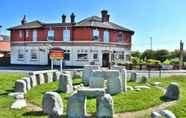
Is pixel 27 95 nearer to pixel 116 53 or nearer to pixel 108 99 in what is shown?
pixel 108 99

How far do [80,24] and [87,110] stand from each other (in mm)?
39619

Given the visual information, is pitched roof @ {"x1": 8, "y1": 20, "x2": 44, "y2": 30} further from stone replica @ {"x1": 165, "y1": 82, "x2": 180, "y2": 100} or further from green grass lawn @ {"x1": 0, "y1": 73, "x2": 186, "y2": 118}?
stone replica @ {"x1": 165, "y1": 82, "x2": 180, "y2": 100}

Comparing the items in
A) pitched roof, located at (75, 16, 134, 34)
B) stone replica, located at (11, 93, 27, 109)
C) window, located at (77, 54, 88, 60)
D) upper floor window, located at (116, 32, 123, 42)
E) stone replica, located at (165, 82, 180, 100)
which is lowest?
stone replica, located at (11, 93, 27, 109)

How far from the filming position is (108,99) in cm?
1208

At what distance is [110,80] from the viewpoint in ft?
58.5

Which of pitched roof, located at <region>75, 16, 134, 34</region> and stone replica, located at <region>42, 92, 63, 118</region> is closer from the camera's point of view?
stone replica, located at <region>42, 92, 63, 118</region>

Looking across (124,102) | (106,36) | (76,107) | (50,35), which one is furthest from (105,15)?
(76,107)

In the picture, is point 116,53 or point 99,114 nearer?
point 99,114

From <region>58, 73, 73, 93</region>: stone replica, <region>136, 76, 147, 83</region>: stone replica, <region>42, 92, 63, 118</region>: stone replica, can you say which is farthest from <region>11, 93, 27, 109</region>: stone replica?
<region>136, 76, 147, 83</region>: stone replica

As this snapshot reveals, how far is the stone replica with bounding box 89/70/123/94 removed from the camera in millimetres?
17625

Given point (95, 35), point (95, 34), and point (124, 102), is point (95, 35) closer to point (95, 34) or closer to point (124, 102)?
point (95, 34)

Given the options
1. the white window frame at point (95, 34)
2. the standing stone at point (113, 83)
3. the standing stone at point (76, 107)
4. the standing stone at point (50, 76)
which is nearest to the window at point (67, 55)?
the white window frame at point (95, 34)

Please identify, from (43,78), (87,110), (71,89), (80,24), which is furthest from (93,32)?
(87,110)

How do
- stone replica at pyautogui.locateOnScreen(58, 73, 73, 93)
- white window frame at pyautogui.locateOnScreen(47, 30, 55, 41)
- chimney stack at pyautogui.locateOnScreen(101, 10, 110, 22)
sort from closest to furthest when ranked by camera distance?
stone replica at pyautogui.locateOnScreen(58, 73, 73, 93) < chimney stack at pyautogui.locateOnScreen(101, 10, 110, 22) < white window frame at pyautogui.locateOnScreen(47, 30, 55, 41)
